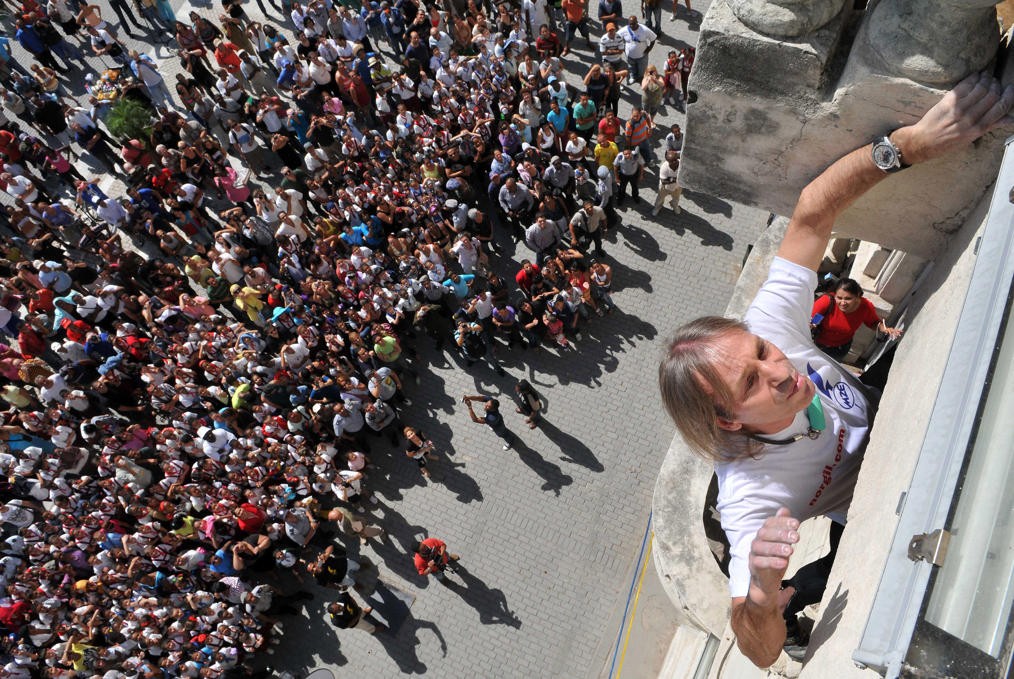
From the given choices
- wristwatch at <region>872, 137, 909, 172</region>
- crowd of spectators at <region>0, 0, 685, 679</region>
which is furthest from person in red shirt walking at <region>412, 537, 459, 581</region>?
wristwatch at <region>872, 137, 909, 172</region>

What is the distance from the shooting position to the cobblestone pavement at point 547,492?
13148mm

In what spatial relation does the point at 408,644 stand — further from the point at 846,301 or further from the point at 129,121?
the point at 129,121

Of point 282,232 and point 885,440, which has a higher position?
point 885,440

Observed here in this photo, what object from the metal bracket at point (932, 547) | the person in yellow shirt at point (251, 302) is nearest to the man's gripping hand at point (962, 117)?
the metal bracket at point (932, 547)

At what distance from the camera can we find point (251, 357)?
14984 millimetres

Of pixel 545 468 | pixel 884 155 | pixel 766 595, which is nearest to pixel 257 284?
pixel 545 468

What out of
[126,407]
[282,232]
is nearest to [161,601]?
[126,407]

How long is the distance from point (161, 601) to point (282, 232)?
7.32 meters

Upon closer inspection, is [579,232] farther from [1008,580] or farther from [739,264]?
[1008,580]

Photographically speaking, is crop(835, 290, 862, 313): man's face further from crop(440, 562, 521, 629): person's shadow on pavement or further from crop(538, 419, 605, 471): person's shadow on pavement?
crop(440, 562, 521, 629): person's shadow on pavement

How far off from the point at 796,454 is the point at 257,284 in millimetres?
13025

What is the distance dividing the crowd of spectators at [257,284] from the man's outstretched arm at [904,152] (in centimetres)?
954

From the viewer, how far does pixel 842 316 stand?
8977mm

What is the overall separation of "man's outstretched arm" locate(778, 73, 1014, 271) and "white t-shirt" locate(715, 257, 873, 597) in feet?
0.74
